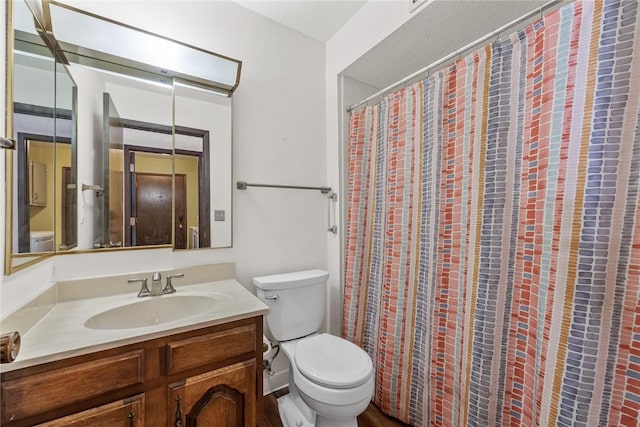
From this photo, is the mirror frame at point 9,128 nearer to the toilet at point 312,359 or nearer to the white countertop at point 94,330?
the white countertop at point 94,330

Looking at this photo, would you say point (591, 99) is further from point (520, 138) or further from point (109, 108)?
point (109, 108)

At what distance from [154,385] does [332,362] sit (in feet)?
2.47

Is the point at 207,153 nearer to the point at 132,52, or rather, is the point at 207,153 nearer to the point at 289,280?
the point at 132,52

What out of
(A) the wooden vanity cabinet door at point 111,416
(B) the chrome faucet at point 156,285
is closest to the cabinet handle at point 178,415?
(A) the wooden vanity cabinet door at point 111,416

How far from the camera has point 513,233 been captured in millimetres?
1056

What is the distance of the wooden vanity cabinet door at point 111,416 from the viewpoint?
0.79 meters

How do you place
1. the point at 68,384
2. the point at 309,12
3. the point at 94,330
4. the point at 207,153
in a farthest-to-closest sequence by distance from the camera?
the point at 309,12 < the point at 207,153 < the point at 94,330 < the point at 68,384

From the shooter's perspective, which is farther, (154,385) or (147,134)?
(147,134)

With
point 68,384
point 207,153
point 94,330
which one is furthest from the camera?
point 207,153

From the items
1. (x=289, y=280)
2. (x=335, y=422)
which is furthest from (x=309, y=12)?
(x=335, y=422)

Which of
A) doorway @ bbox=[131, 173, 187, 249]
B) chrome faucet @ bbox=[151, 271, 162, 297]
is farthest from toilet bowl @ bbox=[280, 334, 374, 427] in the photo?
doorway @ bbox=[131, 173, 187, 249]

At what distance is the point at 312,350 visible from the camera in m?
1.37

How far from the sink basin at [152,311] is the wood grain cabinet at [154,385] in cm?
20

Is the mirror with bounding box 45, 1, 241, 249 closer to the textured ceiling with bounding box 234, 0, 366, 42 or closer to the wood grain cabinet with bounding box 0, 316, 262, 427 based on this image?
the textured ceiling with bounding box 234, 0, 366, 42
